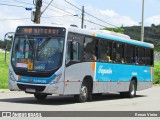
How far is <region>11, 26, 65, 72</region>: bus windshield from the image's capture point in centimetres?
1742

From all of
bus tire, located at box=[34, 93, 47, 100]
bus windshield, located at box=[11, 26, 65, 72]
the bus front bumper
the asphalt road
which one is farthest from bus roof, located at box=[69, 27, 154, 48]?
bus tire, located at box=[34, 93, 47, 100]

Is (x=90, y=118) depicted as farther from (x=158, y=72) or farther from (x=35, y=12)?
(x=158, y=72)

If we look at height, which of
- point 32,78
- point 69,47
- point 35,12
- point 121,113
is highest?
point 35,12

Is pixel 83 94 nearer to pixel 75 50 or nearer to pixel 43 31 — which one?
pixel 75 50

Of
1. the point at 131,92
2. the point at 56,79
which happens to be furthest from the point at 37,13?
the point at 56,79

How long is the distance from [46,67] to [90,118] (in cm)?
464

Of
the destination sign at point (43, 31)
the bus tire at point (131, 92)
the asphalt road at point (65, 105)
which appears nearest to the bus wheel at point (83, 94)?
the asphalt road at point (65, 105)

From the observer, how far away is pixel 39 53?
17609mm

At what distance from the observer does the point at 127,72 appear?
23.6m

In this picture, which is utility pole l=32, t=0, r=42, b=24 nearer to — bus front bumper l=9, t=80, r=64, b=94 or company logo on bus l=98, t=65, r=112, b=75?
company logo on bus l=98, t=65, r=112, b=75

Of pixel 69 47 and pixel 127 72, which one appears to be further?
pixel 127 72

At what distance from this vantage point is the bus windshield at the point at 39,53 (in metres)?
17.4

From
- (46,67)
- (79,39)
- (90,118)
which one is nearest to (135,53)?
(79,39)

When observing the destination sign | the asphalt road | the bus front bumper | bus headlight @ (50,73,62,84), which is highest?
the destination sign
